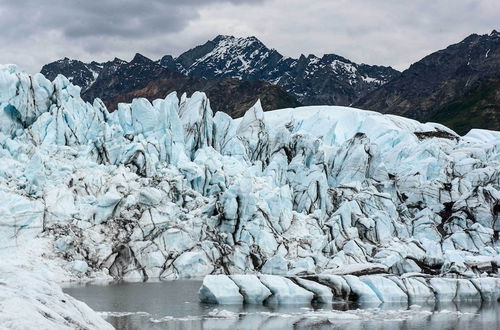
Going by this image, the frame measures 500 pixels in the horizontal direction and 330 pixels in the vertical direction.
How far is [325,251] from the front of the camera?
41375 mm

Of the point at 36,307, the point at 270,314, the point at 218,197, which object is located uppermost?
the point at 218,197

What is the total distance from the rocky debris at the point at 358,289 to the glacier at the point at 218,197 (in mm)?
238

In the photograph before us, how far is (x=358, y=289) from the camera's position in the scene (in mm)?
29047

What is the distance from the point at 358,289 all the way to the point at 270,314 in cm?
573

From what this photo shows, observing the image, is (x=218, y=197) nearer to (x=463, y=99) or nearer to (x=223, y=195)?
(x=223, y=195)

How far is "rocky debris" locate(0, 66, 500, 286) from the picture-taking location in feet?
124

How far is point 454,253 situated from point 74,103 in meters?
29.1

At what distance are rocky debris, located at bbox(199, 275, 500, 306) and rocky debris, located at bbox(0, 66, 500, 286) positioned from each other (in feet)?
0.80

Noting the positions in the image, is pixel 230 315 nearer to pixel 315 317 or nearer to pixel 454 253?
pixel 315 317

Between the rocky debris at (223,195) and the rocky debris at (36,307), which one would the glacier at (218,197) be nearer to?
the rocky debris at (223,195)

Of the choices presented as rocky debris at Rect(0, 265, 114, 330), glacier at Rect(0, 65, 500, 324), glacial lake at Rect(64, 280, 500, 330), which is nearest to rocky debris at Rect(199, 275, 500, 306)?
glacier at Rect(0, 65, 500, 324)

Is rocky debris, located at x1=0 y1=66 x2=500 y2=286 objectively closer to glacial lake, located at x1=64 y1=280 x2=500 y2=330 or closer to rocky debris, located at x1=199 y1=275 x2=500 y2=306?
rocky debris, located at x1=199 y1=275 x2=500 y2=306

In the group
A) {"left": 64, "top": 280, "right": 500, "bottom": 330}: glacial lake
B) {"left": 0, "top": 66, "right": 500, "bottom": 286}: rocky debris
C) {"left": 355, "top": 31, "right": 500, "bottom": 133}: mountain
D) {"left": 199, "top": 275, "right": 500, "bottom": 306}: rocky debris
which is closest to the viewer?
{"left": 64, "top": 280, "right": 500, "bottom": 330}: glacial lake

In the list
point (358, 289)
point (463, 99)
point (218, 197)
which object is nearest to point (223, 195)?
point (218, 197)
